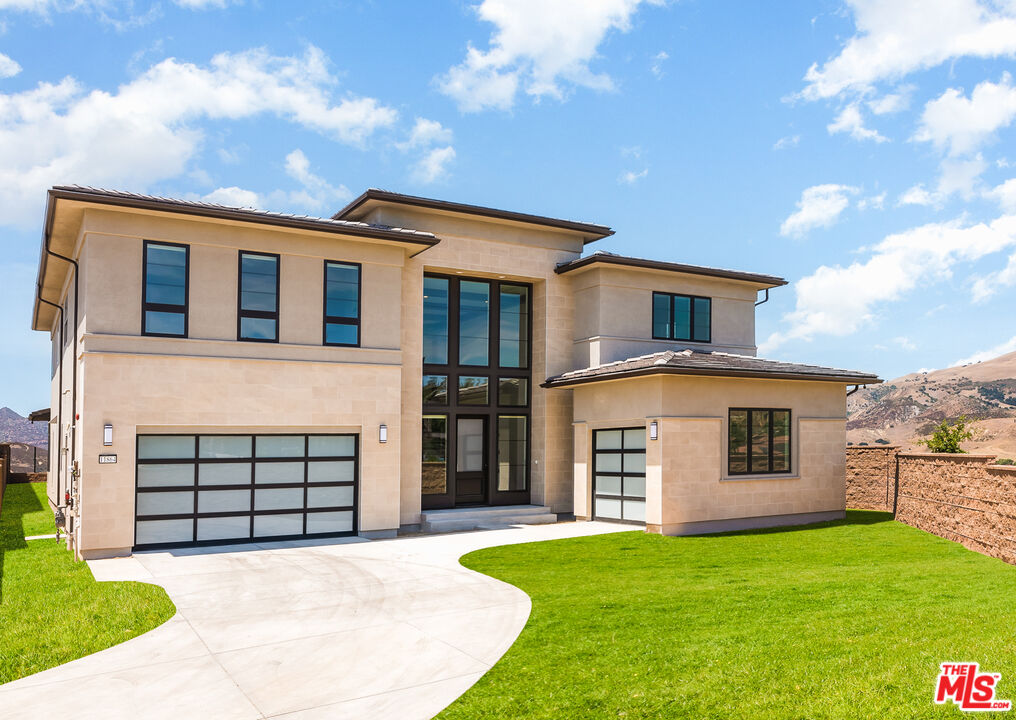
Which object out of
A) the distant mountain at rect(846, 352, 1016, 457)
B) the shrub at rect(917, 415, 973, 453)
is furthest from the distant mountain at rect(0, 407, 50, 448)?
the shrub at rect(917, 415, 973, 453)

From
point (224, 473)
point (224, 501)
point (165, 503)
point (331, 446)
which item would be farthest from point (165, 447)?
point (331, 446)

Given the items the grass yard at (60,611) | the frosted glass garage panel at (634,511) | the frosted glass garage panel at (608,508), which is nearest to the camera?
the grass yard at (60,611)

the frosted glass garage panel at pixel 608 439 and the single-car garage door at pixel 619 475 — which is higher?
Result: the frosted glass garage panel at pixel 608 439

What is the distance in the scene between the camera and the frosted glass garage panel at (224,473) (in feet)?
48.6

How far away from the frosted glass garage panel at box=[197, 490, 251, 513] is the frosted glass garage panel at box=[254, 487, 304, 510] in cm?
21

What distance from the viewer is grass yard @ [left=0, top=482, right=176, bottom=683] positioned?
26.2 feet

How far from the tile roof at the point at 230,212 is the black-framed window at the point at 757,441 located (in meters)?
7.89

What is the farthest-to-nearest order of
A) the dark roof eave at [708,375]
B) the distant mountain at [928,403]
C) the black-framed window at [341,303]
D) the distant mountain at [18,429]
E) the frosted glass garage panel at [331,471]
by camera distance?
the distant mountain at [18,429] < the distant mountain at [928,403] < the dark roof eave at [708,375] < the black-framed window at [341,303] < the frosted glass garage panel at [331,471]

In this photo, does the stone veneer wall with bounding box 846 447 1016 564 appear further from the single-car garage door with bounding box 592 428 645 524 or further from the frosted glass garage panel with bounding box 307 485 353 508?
the frosted glass garage panel with bounding box 307 485 353 508

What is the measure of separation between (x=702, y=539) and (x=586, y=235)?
8.60 m

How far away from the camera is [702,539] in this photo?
52.5ft

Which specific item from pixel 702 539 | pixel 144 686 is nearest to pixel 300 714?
pixel 144 686

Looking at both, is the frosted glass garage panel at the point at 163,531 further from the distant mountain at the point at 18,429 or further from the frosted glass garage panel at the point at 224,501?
the distant mountain at the point at 18,429
